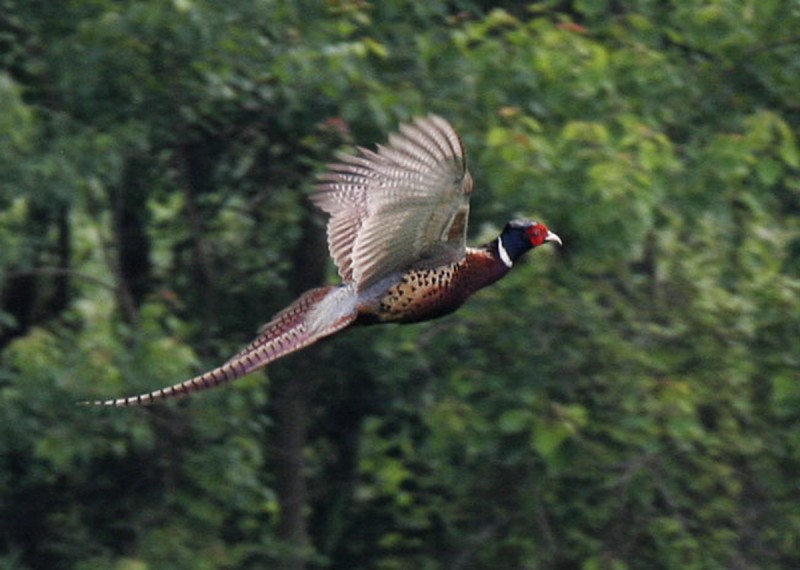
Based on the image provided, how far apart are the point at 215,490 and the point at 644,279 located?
202cm

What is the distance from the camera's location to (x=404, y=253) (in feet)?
18.7

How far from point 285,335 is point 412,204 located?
0.49 meters

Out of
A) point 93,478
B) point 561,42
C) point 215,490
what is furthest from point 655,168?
point 93,478

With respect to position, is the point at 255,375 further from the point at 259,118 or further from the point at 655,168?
the point at 655,168

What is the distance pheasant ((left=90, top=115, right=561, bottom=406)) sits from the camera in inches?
210

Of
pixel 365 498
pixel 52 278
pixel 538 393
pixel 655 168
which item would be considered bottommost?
pixel 365 498

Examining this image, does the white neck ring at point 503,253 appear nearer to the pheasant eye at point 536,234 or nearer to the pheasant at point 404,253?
the pheasant at point 404,253

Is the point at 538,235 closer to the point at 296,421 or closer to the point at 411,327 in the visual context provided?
the point at 411,327

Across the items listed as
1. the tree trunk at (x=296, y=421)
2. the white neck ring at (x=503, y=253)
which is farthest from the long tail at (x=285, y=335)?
the tree trunk at (x=296, y=421)

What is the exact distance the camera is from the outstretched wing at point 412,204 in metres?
5.31

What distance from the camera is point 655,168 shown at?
7715mm

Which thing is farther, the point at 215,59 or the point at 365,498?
the point at 365,498

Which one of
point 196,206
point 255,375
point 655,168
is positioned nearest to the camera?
point 655,168

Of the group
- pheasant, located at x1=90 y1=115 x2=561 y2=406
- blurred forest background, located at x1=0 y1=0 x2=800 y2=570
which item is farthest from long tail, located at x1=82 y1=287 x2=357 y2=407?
blurred forest background, located at x1=0 y1=0 x2=800 y2=570
